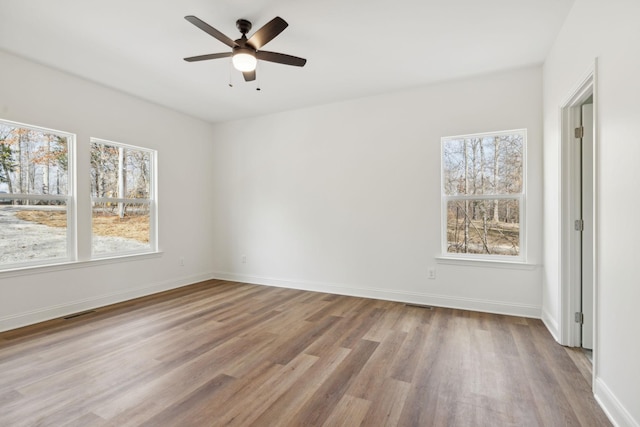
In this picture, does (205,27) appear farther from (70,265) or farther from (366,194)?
(70,265)

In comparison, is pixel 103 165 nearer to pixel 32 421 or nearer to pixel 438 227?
pixel 32 421

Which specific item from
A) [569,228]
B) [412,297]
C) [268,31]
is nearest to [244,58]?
[268,31]

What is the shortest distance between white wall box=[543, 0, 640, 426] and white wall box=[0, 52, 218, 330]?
4.96m

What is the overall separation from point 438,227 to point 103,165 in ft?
14.7

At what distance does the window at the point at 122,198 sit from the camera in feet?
13.3

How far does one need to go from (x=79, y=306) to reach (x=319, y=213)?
3.24m

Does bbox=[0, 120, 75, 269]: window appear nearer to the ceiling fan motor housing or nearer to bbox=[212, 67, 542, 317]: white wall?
bbox=[212, 67, 542, 317]: white wall

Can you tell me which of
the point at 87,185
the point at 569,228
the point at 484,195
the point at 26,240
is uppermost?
the point at 87,185

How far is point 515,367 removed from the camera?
2395 millimetres

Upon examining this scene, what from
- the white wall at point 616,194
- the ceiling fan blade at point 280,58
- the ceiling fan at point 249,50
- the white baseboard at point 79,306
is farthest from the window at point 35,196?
the white wall at point 616,194

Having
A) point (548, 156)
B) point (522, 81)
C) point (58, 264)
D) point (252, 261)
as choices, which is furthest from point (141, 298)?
point (522, 81)

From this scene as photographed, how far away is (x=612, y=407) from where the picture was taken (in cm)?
178

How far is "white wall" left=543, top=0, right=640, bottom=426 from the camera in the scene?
1581mm

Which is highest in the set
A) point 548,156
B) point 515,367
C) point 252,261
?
point 548,156
